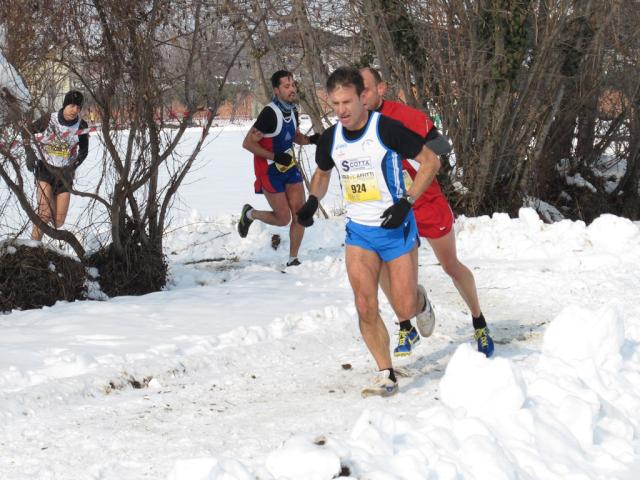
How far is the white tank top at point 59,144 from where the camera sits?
7973mm

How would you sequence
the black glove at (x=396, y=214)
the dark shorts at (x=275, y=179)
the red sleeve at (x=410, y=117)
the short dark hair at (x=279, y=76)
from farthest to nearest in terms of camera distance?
the dark shorts at (x=275, y=179)
the short dark hair at (x=279, y=76)
the red sleeve at (x=410, y=117)
the black glove at (x=396, y=214)

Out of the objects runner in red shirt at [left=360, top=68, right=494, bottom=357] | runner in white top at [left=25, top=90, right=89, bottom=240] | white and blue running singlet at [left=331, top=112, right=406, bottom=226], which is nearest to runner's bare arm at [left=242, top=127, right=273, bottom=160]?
runner in white top at [left=25, top=90, right=89, bottom=240]

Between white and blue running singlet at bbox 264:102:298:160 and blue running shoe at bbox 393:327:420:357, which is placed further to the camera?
white and blue running singlet at bbox 264:102:298:160

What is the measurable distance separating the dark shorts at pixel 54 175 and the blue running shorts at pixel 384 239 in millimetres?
3500

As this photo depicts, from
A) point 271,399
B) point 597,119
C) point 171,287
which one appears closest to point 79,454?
point 271,399

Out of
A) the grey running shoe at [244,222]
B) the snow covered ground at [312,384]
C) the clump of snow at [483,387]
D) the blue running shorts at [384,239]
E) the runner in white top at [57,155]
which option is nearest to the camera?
the snow covered ground at [312,384]

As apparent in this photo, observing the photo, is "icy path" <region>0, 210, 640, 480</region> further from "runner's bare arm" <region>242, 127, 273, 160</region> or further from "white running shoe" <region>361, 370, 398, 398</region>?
"runner's bare arm" <region>242, 127, 273, 160</region>

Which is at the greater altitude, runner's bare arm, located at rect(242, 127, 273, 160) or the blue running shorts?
runner's bare arm, located at rect(242, 127, 273, 160)

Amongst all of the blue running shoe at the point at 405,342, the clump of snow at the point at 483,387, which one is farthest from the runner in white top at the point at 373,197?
the clump of snow at the point at 483,387

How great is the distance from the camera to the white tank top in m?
7.97

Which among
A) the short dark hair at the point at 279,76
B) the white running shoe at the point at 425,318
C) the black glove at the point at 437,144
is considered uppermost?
the short dark hair at the point at 279,76

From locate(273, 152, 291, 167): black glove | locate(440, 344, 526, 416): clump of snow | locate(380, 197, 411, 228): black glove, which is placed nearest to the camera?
locate(440, 344, 526, 416): clump of snow

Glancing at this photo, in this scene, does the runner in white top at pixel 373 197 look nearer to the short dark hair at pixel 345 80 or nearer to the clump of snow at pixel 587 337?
the short dark hair at pixel 345 80

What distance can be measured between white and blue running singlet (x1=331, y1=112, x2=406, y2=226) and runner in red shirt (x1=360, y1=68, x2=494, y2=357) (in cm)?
40
